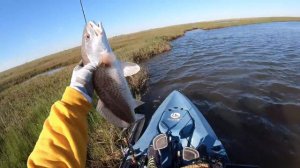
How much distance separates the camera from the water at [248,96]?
5.98 meters

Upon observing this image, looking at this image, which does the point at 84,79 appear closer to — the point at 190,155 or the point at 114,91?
the point at 114,91

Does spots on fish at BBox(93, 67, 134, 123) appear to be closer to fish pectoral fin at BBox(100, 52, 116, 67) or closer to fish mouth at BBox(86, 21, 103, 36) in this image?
fish pectoral fin at BBox(100, 52, 116, 67)

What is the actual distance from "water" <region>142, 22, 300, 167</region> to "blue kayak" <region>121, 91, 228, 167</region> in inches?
50.6

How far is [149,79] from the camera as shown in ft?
42.5

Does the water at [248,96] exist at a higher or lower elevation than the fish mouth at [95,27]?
lower

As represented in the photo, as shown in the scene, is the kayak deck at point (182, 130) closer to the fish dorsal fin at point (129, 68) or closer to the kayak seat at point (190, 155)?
the kayak seat at point (190, 155)

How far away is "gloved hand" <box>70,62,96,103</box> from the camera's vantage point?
2201mm

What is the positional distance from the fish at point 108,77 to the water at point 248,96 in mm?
4334

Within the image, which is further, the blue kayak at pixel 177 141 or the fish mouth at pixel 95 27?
the blue kayak at pixel 177 141

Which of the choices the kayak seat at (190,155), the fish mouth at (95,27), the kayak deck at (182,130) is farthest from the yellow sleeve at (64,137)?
the kayak deck at (182,130)

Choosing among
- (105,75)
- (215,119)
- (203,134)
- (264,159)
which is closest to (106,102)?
(105,75)

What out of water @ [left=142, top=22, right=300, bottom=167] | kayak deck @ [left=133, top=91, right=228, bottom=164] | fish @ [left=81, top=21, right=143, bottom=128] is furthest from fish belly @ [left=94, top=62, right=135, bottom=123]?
water @ [left=142, top=22, right=300, bottom=167]

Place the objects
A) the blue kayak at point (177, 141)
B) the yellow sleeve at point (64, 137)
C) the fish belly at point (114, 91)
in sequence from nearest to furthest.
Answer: the yellow sleeve at point (64, 137) → the fish belly at point (114, 91) → the blue kayak at point (177, 141)

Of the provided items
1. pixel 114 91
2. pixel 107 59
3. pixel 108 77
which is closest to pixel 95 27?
pixel 107 59
